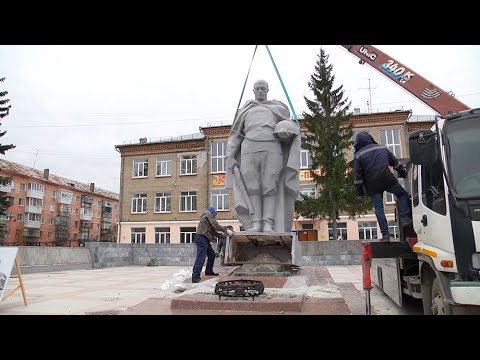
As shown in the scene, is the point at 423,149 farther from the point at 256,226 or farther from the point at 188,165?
the point at 188,165

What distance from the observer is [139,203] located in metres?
37.5

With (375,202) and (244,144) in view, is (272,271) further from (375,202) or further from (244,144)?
(244,144)

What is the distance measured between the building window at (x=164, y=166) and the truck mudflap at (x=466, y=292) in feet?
114

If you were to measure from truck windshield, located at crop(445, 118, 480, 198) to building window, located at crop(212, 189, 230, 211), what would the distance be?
30616mm

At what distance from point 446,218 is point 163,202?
34.4 meters

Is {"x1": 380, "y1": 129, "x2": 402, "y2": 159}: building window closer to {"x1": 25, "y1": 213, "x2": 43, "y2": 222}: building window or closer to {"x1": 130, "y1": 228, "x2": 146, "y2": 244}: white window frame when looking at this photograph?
{"x1": 130, "y1": 228, "x2": 146, "y2": 244}: white window frame

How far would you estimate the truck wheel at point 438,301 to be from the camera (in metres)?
3.71

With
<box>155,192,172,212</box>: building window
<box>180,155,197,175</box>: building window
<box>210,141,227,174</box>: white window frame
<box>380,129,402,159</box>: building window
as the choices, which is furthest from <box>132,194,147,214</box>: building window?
<box>380,129,402,159</box>: building window

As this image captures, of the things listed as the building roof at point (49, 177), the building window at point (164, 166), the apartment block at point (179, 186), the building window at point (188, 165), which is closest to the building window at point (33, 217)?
the building roof at point (49, 177)

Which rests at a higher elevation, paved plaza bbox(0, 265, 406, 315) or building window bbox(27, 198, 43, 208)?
building window bbox(27, 198, 43, 208)

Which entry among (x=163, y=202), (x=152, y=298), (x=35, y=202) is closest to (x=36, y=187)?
(x=35, y=202)

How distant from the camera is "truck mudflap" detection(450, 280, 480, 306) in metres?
3.38

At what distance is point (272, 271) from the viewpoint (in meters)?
6.67

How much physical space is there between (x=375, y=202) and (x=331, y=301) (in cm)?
161
